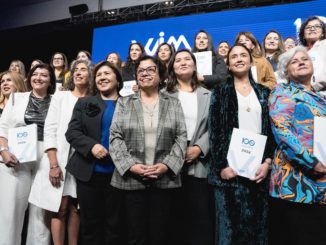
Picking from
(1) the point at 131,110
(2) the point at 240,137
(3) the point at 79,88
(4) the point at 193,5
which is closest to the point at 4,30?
(4) the point at 193,5

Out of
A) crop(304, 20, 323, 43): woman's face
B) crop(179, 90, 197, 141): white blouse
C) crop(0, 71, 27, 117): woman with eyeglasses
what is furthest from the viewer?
crop(0, 71, 27, 117): woman with eyeglasses

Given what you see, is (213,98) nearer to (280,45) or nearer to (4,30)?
(280,45)

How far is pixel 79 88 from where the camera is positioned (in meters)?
2.56

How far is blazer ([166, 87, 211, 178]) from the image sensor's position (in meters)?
2.12

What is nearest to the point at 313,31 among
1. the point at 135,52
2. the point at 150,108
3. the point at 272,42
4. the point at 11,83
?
the point at 272,42

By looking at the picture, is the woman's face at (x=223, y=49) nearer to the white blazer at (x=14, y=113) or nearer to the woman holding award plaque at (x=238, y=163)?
the woman holding award plaque at (x=238, y=163)

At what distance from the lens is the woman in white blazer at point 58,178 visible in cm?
230

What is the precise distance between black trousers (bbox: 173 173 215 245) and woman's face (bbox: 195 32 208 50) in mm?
1861

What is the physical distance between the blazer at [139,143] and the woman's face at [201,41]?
1645 mm

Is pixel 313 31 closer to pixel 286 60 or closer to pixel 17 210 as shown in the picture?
pixel 286 60

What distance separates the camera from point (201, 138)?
2156mm

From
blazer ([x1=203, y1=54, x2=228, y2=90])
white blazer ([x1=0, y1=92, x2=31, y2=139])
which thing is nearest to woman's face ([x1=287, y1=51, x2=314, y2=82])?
blazer ([x1=203, y1=54, x2=228, y2=90])

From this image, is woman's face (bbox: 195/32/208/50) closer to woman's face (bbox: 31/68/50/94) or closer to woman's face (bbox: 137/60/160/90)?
woman's face (bbox: 137/60/160/90)

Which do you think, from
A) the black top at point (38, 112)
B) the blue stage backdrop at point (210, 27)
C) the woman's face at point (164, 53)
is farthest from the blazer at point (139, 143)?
the blue stage backdrop at point (210, 27)
